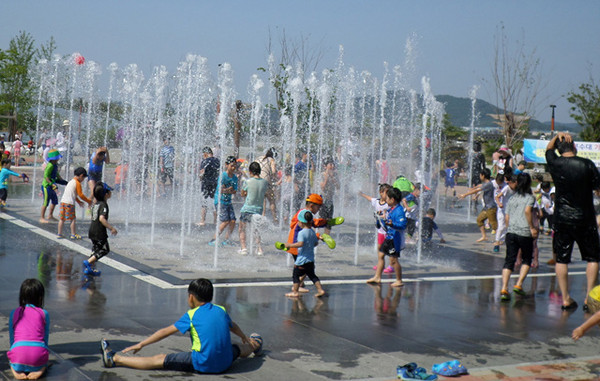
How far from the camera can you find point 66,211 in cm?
1267

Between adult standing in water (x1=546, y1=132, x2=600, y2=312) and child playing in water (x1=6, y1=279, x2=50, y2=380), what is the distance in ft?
18.2

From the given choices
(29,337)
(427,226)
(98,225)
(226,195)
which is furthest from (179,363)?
(427,226)

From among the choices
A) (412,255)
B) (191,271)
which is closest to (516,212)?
(412,255)

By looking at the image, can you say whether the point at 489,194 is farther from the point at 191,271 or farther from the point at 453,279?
the point at 191,271

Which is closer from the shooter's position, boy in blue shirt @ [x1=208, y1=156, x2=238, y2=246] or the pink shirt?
the pink shirt

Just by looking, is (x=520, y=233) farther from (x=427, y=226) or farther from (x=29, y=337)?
(x=29, y=337)

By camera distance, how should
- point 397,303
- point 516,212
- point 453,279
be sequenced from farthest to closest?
point 453,279 < point 516,212 < point 397,303

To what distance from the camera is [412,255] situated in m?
13.2

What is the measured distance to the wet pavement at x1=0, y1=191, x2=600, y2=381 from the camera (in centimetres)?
636

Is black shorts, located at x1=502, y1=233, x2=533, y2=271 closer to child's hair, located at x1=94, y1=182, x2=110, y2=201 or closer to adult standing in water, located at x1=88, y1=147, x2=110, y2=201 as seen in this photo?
child's hair, located at x1=94, y1=182, x2=110, y2=201

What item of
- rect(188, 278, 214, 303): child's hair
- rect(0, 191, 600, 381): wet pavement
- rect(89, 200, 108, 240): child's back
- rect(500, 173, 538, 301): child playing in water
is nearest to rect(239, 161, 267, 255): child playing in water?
rect(0, 191, 600, 381): wet pavement

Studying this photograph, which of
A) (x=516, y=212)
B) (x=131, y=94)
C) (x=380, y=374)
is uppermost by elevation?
(x=131, y=94)

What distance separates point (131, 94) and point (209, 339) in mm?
20484

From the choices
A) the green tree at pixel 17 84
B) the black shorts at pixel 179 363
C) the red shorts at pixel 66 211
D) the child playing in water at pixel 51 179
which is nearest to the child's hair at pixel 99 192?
the red shorts at pixel 66 211
